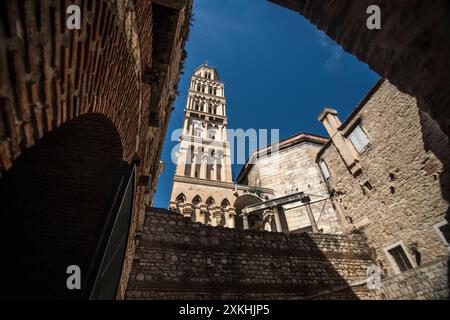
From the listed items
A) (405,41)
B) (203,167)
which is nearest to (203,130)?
(203,167)

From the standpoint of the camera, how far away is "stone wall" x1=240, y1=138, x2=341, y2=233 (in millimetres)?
18000

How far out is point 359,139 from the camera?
11812 mm

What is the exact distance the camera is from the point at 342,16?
2.75m

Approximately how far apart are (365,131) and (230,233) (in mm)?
8710

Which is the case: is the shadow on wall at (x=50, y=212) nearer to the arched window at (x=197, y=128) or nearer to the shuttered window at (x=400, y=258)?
the shuttered window at (x=400, y=258)

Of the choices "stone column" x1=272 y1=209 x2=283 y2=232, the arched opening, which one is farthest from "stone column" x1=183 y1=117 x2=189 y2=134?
"stone column" x1=272 y1=209 x2=283 y2=232

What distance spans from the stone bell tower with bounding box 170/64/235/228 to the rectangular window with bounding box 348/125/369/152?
10939mm

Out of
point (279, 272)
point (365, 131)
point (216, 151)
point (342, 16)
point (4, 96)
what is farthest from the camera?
point (216, 151)

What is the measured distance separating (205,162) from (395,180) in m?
17.2

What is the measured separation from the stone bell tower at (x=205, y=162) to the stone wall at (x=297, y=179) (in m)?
3.84

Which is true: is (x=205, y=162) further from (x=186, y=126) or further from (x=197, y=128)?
(x=186, y=126)

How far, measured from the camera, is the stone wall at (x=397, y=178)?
815 cm
